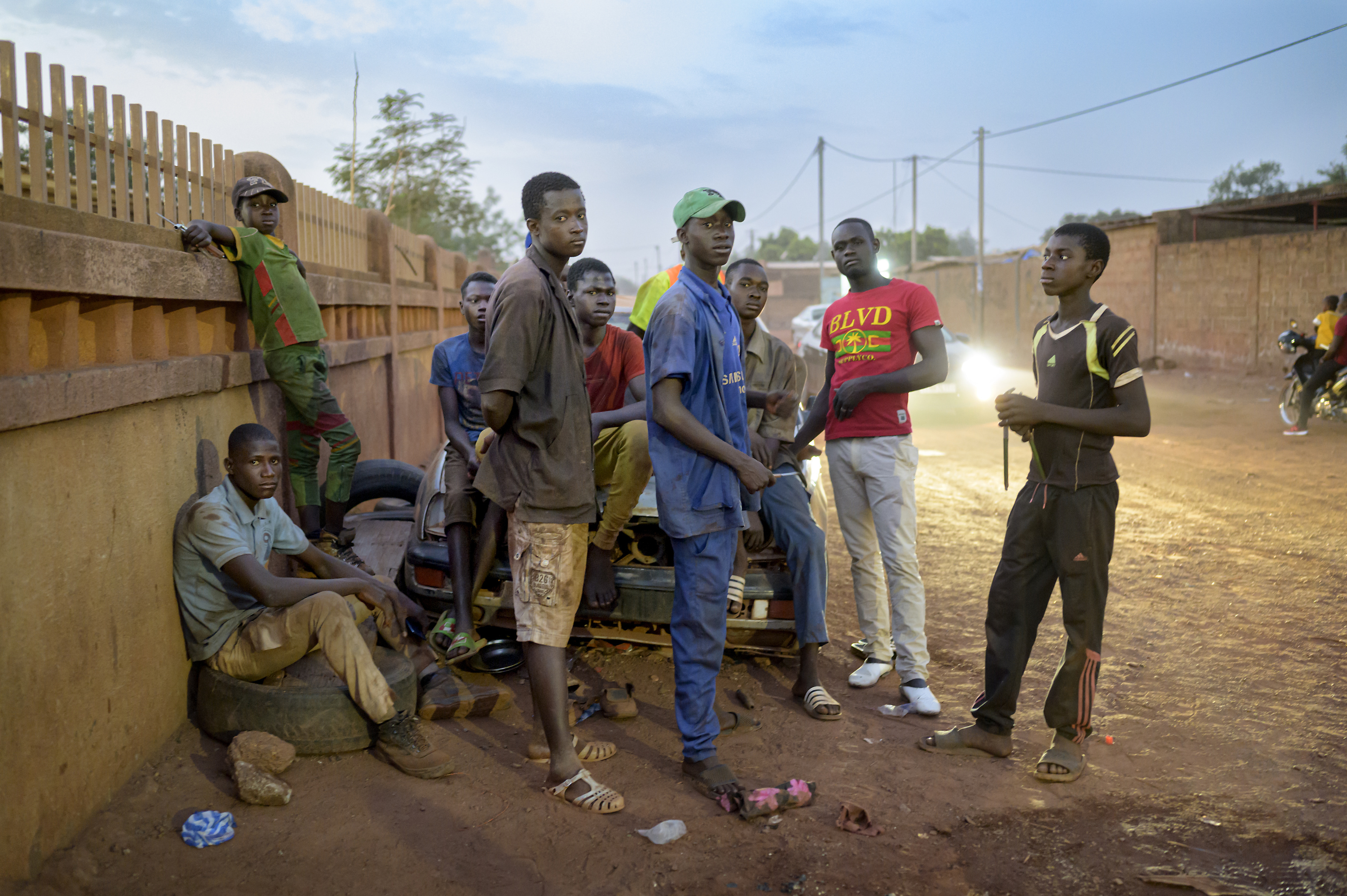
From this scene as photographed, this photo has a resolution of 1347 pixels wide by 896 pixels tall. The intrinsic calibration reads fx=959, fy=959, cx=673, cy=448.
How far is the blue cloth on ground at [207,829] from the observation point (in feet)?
9.66

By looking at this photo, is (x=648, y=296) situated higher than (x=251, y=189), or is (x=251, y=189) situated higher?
(x=251, y=189)

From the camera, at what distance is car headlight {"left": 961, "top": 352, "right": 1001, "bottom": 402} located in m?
15.1

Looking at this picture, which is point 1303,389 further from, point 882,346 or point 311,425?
point 311,425

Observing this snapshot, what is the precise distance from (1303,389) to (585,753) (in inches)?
496

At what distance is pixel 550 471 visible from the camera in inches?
129

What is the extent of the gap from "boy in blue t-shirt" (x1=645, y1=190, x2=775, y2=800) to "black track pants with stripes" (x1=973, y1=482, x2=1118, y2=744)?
42.8 inches

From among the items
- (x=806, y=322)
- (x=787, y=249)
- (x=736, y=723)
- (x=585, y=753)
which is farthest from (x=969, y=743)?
(x=787, y=249)

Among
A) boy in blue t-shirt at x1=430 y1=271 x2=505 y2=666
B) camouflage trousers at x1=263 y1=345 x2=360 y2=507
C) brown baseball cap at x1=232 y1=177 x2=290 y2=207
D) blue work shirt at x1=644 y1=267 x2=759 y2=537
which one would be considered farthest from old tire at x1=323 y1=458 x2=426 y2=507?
blue work shirt at x1=644 y1=267 x2=759 y2=537

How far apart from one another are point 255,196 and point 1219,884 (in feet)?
16.6

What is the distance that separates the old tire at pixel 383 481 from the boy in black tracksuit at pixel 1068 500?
3.83 metres

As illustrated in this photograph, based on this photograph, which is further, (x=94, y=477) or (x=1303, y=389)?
(x=1303, y=389)

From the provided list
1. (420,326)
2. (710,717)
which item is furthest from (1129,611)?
(420,326)

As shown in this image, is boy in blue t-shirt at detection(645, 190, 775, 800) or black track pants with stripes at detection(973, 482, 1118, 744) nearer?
boy in blue t-shirt at detection(645, 190, 775, 800)

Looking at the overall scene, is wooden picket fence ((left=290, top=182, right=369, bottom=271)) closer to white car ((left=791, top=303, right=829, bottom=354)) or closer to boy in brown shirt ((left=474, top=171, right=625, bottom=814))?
boy in brown shirt ((left=474, top=171, right=625, bottom=814))
